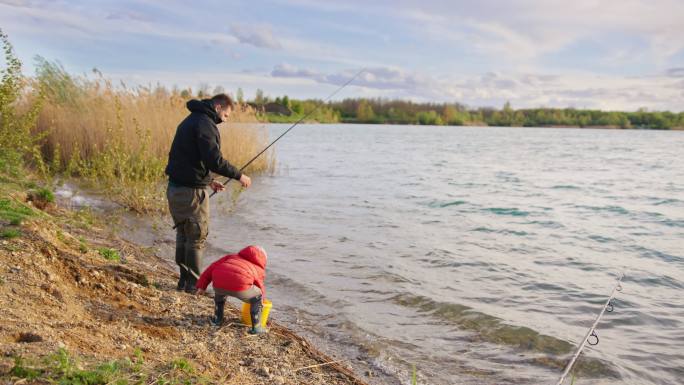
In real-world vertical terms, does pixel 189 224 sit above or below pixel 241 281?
above

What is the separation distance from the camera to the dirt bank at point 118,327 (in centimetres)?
330

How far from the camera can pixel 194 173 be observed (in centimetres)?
550

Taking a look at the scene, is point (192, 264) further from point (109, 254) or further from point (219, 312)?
point (109, 254)

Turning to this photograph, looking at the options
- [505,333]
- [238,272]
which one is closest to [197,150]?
[238,272]

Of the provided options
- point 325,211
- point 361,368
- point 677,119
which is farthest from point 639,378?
point 677,119

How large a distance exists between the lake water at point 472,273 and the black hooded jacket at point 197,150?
5.29 feet

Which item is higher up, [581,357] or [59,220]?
[59,220]

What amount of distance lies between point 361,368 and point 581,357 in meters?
2.15

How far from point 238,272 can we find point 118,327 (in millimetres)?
992

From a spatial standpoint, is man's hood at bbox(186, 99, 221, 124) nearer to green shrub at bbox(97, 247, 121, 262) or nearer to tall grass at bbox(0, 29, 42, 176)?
green shrub at bbox(97, 247, 121, 262)

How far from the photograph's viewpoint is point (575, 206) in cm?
1498

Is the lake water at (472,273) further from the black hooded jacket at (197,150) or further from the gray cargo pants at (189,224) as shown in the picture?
the black hooded jacket at (197,150)

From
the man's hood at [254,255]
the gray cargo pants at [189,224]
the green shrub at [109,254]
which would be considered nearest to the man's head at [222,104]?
the gray cargo pants at [189,224]

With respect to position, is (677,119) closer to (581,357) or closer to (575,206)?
(575,206)
